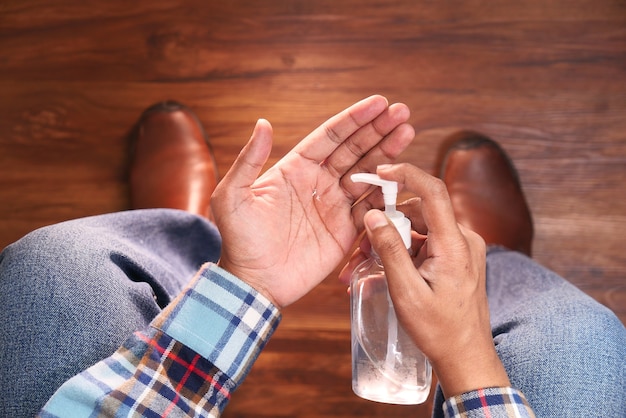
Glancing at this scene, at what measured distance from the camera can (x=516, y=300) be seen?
986 mm

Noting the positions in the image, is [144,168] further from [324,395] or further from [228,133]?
[324,395]

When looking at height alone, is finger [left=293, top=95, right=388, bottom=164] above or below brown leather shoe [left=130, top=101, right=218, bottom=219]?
above

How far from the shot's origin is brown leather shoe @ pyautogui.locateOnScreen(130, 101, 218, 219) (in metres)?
1.35

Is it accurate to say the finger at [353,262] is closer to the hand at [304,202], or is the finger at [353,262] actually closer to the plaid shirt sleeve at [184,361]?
the hand at [304,202]

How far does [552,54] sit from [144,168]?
38.3 inches

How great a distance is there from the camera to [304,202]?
0.82 m

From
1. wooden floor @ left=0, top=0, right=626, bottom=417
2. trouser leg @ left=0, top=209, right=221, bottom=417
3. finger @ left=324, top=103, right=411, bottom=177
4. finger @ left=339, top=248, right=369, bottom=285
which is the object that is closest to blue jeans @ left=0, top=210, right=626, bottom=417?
trouser leg @ left=0, top=209, right=221, bottom=417

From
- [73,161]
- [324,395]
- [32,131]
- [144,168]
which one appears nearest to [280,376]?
A: [324,395]

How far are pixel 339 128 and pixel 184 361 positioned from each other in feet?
1.17

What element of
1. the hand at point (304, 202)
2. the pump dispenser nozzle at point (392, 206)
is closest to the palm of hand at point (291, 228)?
the hand at point (304, 202)

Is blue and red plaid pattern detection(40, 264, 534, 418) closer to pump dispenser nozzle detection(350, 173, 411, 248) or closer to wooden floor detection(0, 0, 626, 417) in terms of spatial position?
pump dispenser nozzle detection(350, 173, 411, 248)

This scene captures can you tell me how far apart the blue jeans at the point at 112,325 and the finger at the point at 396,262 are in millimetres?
258

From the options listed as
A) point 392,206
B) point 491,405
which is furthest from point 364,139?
point 491,405

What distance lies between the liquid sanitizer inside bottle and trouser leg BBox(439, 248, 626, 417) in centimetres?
13
